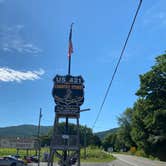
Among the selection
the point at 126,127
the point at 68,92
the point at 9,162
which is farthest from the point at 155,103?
the point at 126,127

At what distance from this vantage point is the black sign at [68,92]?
28094 mm

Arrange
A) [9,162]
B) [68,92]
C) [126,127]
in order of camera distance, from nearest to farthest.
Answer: [68,92]
[9,162]
[126,127]

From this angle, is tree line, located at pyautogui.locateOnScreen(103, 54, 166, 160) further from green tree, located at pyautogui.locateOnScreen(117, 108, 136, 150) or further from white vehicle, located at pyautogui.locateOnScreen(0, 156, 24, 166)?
green tree, located at pyautogui.locateOnScreen(117, 108, 136, 150)

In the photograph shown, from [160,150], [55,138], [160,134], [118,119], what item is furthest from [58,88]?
[118,119]

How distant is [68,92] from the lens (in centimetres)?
2811

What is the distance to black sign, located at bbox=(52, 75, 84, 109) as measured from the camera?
28094 mm

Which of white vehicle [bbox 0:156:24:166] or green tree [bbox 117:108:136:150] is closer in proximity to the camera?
white vehicle [bbox 0:156:24:166]

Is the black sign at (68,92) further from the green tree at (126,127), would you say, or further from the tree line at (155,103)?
the green tree at (126,127)

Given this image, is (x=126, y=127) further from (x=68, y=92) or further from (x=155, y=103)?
(x=68, y=92)

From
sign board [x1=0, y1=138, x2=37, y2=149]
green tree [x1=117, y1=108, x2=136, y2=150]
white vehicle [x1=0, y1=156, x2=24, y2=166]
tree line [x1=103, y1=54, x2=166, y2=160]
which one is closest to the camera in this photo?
sign board [x1=0, y1=138, x2=37, y2=149]

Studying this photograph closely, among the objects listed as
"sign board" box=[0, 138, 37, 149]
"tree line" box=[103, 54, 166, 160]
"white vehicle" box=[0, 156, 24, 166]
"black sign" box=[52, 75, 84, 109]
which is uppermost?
"tree line" box=[103, 54, 166, 160]

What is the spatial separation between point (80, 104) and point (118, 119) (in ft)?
343

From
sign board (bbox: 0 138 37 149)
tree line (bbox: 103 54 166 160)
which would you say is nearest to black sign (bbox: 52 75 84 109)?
sign board (bbox: 0 138 37 149)

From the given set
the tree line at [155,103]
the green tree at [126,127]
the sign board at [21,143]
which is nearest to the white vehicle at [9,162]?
the sign board at [21,143]
